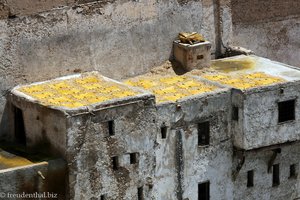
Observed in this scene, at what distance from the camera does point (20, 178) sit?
32.4m

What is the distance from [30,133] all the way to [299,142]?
30.0ft

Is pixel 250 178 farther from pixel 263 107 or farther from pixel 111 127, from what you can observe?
pixel 111 127

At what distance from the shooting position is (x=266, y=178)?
1481 inches

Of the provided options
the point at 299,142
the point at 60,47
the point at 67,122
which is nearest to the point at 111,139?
the point at 67,122

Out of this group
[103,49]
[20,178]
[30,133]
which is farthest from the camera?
[103,49]

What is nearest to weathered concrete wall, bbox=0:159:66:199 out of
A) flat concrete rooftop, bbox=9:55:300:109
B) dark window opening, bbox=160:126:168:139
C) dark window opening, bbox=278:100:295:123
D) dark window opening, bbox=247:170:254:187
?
flat concrete rooftop, bbox=9:55:300:109

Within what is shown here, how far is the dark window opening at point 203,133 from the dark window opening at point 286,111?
244 cm

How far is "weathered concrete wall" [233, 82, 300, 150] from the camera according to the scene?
36.0 meters

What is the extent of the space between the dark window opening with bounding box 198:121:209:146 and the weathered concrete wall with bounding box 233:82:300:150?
39.3 inches

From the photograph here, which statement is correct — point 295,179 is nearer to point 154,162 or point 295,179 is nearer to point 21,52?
point 154,162

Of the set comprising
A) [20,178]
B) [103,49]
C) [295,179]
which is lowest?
[295,179]

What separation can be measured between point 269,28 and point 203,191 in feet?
27.2

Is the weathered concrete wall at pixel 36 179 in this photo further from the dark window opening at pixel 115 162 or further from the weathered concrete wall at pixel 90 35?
the weathered concrete wall at pixel 90 35

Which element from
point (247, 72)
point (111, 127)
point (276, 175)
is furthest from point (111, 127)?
point (276, 175)
